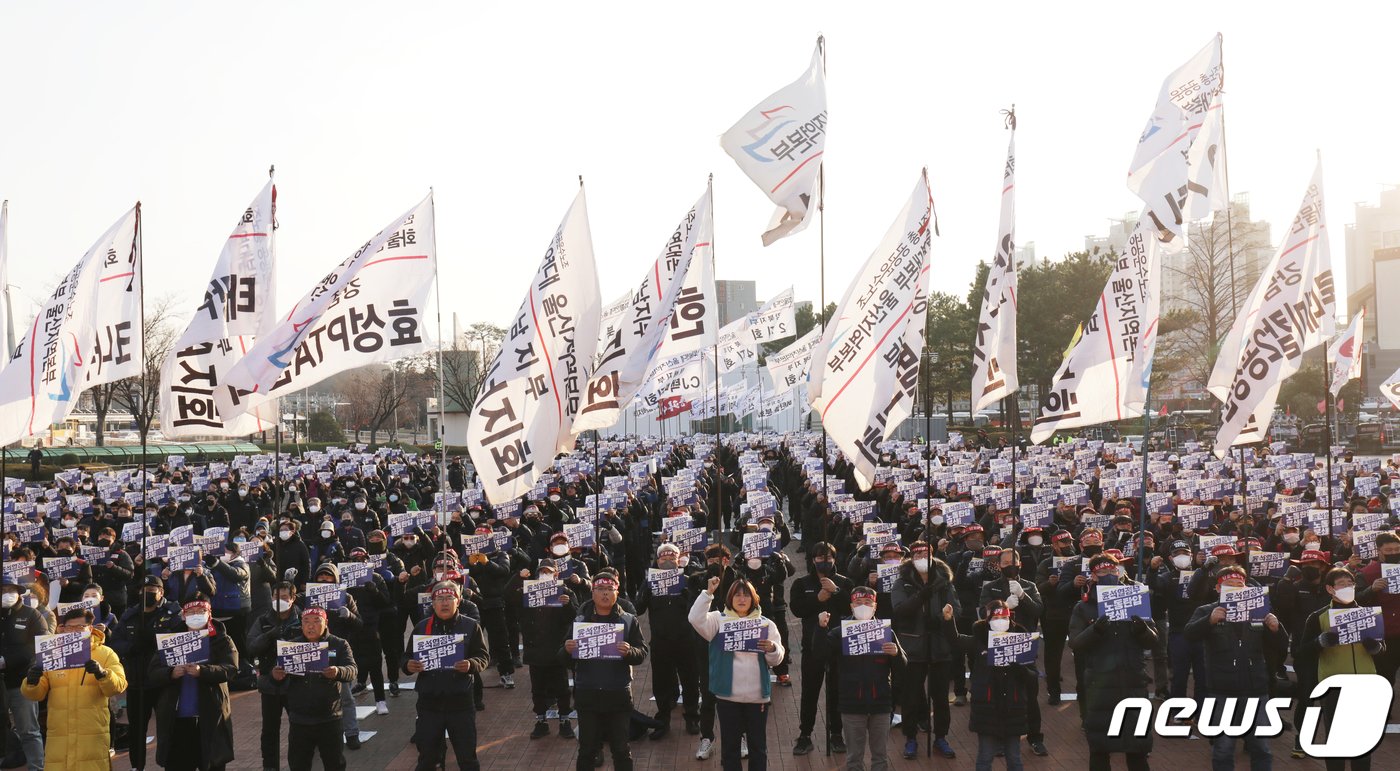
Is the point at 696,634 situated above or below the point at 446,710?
above

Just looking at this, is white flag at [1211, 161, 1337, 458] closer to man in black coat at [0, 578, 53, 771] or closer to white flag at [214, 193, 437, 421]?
white flag at [214, 193, 437, 421]

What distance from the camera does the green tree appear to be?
98125 millimetres

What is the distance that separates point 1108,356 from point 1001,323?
1.51 m

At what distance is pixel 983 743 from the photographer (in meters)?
10.5

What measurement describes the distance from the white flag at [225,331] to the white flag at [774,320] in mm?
25798

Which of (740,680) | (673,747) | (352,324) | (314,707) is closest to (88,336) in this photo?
(352,324)

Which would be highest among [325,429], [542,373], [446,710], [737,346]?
[737,346]

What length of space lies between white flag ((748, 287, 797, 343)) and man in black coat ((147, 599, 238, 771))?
29.5 meters

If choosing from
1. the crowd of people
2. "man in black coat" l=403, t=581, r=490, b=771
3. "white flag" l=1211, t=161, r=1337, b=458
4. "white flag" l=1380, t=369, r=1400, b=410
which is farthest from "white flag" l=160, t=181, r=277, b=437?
"white flag" l=1380, t=369, r=1400, b=410

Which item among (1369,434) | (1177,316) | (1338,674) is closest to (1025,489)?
(1338,674)

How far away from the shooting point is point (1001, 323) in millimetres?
16047

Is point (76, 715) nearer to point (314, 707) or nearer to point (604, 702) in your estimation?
point (314, 707)

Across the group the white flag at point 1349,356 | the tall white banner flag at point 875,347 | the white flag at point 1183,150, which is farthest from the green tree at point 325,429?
the tall white banner flag at point 875,347

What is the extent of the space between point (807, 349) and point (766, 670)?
94.2 feet
